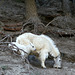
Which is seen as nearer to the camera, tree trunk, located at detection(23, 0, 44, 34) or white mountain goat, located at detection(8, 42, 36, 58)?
white mountain goat, located at detection(8, 42, 36, 58)


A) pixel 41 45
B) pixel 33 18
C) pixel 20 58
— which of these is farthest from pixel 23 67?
pixel 33 18

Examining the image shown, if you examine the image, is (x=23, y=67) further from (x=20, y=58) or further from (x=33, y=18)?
(x=33, y=18)

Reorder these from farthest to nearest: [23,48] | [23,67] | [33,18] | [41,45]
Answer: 1. [33,18]
2. [41,45]
3. [23,67]
4. [23,48]

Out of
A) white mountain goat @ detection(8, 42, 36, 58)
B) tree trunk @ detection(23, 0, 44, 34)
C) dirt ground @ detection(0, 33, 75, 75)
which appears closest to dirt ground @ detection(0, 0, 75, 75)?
dirt ground @ detection(0, 33, 75, 75)

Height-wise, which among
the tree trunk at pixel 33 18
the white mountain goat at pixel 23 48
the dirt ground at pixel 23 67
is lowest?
the dirt ground at pixel 23 67

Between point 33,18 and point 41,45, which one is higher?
point 33,18

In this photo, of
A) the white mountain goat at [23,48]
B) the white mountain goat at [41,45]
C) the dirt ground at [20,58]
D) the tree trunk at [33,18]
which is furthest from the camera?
the tree trunk at [33,18]

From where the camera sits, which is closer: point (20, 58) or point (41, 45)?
point (41, 45)

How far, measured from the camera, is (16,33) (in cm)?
931

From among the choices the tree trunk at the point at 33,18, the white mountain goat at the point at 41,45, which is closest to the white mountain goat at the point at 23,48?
the white mountain goat at the point at 41,45

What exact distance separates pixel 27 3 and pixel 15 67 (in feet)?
15.4

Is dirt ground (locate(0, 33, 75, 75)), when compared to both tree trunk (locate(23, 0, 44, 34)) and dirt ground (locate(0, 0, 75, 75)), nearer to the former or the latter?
dirt ground (locate(0, 0, 75, 75))

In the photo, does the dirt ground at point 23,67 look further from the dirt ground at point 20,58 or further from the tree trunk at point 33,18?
the tree trunk at point 33,18

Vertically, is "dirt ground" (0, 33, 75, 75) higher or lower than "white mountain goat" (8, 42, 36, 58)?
lower
